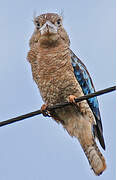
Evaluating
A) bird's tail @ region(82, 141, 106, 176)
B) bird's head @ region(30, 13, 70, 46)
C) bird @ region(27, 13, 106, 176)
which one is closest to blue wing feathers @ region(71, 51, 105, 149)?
bird @ region(27, 13, 106, 176)

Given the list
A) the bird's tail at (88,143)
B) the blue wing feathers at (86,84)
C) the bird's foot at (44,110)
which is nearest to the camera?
the bird's foot at (44,110)

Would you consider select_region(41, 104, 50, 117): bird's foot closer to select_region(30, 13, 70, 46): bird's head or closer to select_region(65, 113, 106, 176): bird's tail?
select_region(65, 113, 106, 176): bird's tail

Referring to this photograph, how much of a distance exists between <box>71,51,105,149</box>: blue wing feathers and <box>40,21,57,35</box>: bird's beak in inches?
19.2

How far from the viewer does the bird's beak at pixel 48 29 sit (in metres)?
7.27

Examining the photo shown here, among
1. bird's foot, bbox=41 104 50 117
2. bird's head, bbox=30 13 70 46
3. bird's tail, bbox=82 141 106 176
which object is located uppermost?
bird's head, bbox=30 13 70 46

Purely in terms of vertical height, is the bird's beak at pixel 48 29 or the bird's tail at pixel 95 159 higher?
the bird's beak at pixel 48 29

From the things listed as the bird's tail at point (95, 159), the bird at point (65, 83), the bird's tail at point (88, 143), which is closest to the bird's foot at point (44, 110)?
the bird at point (65, 83)

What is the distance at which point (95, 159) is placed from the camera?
741 centimetres

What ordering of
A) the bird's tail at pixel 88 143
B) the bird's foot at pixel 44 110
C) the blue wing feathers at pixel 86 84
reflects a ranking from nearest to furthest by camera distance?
1. the bird's foot at pixel 44 110
2. the blue wing feathers at pixel 86 84
3. the bird's tail at pixel 88 143

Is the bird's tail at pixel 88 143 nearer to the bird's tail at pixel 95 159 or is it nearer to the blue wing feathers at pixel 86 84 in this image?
the bird's tail at pixel 95 159

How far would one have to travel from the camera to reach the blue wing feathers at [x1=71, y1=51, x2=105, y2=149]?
724 cm

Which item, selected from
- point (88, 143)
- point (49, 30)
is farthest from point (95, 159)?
point (49, 30)

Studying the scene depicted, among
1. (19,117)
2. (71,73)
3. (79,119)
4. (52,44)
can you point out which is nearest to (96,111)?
(79,119)

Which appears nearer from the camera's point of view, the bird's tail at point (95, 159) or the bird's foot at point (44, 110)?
the bird's foot at point (44, 110)
